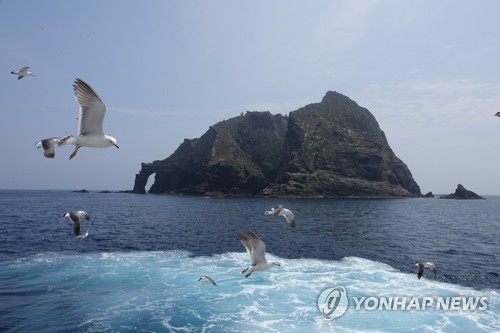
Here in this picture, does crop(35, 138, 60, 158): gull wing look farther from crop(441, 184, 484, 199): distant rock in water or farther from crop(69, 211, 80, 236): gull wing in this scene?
crop(441, 184, 484, 199): distant rock in water

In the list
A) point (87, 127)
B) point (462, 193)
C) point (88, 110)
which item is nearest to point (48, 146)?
point (87, 127)

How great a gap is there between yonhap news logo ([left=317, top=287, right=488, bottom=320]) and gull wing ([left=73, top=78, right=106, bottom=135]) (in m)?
16.8

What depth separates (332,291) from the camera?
26.1 m

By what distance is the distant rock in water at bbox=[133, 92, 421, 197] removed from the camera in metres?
150

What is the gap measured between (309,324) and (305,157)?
136099mm

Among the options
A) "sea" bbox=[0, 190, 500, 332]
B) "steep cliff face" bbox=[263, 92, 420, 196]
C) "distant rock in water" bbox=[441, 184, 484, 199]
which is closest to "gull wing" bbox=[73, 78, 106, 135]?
"sea" bbox=[0, 190, 500, 332]

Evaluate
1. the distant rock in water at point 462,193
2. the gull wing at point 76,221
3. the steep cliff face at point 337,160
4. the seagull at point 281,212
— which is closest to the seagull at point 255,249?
the seagull at point 281,212

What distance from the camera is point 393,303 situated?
73.9ft

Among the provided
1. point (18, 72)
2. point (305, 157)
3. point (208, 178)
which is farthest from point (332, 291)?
point (208, 178)

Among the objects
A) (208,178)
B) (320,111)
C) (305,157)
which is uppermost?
(320,111)

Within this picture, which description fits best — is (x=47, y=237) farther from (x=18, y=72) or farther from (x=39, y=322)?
(x=18, y=72)

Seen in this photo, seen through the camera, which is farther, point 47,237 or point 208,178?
point 208,178

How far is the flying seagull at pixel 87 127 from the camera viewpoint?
9094mm

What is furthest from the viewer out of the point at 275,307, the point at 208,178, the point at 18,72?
the point at 208,178
